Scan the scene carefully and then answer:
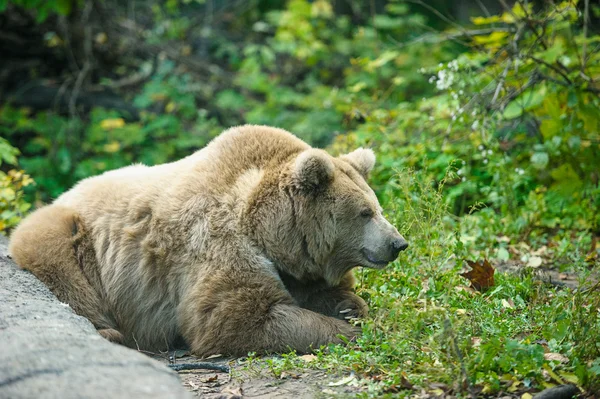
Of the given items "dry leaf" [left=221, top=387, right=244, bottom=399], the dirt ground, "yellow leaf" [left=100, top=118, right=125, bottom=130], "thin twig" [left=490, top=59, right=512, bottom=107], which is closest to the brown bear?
the dirt ground

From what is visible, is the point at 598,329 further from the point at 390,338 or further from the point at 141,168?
the point at 141,168

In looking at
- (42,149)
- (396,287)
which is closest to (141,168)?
(396,287)

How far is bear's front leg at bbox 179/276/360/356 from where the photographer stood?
14.6 ft

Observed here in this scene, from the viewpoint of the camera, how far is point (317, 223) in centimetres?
477

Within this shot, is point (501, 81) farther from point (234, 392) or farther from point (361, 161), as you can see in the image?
point (234, 392)

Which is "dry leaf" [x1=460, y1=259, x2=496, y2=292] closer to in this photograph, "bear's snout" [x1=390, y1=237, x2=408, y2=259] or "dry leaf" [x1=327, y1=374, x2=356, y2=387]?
"bear's snout" [x1=390, y1=237, x2=408, y2=259]

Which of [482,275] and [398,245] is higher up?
[398,245]

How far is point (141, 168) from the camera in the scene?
5.61m

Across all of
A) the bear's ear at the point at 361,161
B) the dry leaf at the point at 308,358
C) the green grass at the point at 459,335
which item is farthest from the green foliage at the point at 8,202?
the dry leaf at the point at 308,358

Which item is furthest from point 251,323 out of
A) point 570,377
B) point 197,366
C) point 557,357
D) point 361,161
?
point 570,377

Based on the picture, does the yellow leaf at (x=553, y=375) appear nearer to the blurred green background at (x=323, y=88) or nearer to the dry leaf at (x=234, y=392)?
the dry leaf at (x=234, y=392)

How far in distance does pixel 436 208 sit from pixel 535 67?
10.1 feet

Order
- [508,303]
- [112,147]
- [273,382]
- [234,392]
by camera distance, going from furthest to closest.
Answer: [112,147]
[508,303]
[273,382]
[234,392]

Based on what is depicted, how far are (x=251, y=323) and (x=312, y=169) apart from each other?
3.53 feet
